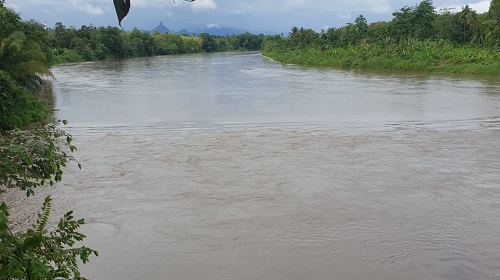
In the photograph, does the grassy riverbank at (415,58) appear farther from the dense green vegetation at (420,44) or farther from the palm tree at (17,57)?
the palm tree at (17,57)

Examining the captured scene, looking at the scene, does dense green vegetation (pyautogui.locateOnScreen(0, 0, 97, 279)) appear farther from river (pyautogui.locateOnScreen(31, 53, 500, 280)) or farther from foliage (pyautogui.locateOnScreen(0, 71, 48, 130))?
foliage (pyautogui.locateOnScreen(0, 71, 48, 130))

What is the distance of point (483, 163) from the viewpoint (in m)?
9.20

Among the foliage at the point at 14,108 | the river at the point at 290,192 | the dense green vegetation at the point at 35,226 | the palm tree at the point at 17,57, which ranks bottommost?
the river at the point at 290,192

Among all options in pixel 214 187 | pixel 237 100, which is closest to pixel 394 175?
pixel 214 187

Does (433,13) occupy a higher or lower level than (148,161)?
higher

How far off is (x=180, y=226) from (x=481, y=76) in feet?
80.5

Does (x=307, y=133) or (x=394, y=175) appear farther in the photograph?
(x=307, y=133)

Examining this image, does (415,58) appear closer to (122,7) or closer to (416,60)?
(416,60)

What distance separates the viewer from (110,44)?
59094mm

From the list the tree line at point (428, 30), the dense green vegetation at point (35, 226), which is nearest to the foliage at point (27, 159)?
the dense green vegetation at point (35, 226)

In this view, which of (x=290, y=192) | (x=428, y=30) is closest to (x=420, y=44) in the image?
(x=428, y=30)

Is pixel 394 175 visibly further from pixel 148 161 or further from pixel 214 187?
pixel 148 161

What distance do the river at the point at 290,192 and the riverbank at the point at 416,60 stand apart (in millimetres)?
14210

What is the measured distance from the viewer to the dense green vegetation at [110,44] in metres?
54.2
